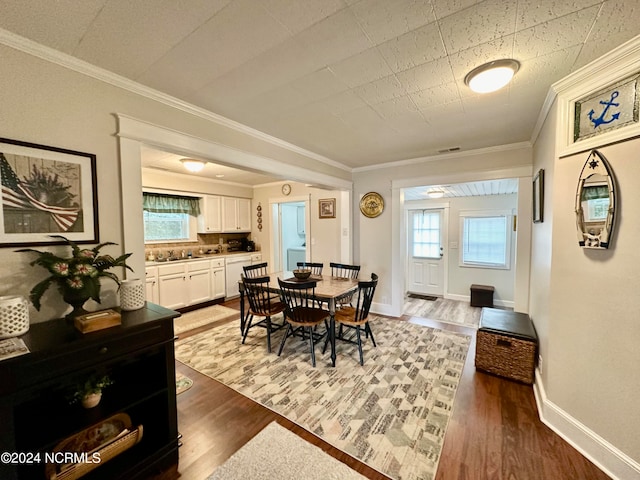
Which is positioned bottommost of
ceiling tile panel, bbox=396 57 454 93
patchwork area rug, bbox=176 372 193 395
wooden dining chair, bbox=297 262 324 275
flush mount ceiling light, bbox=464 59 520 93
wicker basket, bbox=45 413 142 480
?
patchwork area rug, bbox=176 372 193 395

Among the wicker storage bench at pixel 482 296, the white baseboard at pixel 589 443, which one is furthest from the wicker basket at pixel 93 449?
the wicker storage bench at pixel 482 296

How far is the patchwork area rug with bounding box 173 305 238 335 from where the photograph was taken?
3.92 metres

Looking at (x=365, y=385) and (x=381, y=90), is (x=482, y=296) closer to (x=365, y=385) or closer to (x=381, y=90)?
(x=365, y=385)

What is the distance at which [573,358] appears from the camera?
1771 mm

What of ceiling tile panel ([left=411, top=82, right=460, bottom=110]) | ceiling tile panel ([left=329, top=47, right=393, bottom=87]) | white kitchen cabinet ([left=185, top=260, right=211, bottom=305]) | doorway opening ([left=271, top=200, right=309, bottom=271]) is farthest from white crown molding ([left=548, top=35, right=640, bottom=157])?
white kitchen cabinet ([left=185, top=260, right=211, bottom=305])

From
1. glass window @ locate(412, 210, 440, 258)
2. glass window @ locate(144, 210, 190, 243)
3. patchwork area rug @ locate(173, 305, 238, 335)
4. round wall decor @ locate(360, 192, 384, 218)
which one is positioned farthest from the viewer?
glass window @ locate(412, 210, 440, 258)

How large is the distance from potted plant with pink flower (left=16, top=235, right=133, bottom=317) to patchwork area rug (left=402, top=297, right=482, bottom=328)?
14.0 ft

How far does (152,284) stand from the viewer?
13.6 feet

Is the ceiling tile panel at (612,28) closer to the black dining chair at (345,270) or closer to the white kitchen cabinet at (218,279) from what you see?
the black dining chair at (345,270)

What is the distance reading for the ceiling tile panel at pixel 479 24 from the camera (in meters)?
1.21

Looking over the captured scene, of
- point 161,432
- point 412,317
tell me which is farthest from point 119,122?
point 412,317

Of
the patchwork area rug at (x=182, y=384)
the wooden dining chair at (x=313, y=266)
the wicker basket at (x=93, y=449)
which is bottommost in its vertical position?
the patchwork area rug at (x=182, y=384)

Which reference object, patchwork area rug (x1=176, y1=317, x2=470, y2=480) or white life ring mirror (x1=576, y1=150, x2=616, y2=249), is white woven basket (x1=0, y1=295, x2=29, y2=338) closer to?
patchwork area rug (x1=176, y1=317, x2=470, y2=480)

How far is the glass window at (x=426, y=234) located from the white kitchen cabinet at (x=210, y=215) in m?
4.33
